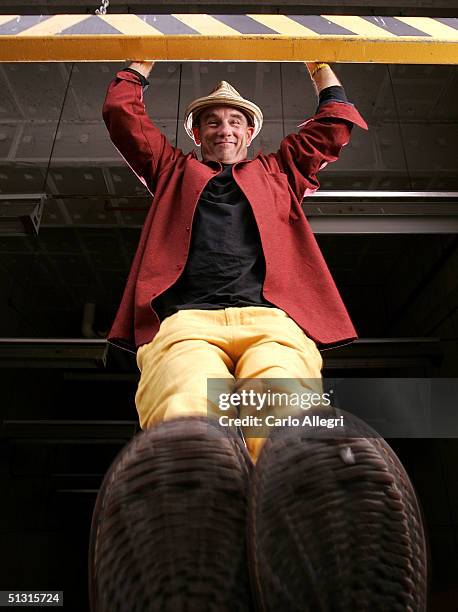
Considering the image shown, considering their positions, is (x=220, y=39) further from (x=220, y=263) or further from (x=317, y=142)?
(x=220, y=263)

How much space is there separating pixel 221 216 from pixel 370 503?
77 cm

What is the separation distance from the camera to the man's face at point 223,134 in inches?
52.5

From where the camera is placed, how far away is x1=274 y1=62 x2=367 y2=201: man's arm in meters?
1.34

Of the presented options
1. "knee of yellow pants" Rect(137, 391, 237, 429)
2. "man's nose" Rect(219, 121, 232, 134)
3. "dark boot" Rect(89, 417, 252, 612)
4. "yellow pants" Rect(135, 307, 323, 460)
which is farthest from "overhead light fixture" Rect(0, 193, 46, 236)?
"dark boot" Rect(89, 417, 252, 612)

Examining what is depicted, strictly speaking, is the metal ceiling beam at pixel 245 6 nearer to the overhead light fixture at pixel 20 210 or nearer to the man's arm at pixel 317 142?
the overhead light fixture at pixel 20 210

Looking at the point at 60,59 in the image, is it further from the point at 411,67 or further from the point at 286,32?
the point at 411,67

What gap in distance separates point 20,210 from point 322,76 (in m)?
1.55

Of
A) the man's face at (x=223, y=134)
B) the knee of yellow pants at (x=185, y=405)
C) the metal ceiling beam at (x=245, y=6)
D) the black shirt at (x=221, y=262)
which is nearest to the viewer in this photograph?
the knee of yellow pants at (x=185, y=405)

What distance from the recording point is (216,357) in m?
0.85

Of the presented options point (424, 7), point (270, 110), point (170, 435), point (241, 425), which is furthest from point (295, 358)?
point (270, 110)

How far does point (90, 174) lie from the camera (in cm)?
402

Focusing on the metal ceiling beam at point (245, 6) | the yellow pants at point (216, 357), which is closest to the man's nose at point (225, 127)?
the yellow pants at point (216, 357)

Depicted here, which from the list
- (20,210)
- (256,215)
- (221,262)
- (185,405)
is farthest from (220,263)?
(20,210)

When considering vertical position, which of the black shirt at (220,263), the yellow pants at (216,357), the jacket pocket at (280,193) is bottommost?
the yellow pants at (216,357)
